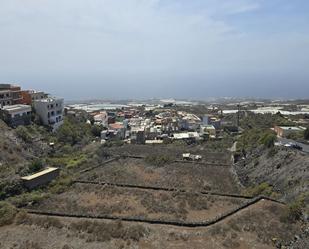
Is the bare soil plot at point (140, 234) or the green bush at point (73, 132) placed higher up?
the green bush at point (73, 132)

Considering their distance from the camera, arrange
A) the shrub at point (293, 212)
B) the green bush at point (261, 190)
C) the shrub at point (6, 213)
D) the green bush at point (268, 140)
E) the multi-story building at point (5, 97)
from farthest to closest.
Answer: the multi-story building at point (5, 97), the green bush at point (268, 140), the green bush at point (261, 190), the shrub at point (6, 213), the shrub at point (293, 212)

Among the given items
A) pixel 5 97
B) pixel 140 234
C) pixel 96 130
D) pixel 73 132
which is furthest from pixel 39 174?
pixel 96 130

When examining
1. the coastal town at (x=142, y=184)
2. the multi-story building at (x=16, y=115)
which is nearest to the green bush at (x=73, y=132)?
the coastal town at (x=142, y=184)

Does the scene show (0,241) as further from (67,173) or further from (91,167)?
(91,167)

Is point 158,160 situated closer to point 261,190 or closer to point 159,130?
point 261,190

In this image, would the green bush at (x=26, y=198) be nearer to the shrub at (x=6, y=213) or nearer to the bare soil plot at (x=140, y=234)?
the shrub at (x=6, y=213)

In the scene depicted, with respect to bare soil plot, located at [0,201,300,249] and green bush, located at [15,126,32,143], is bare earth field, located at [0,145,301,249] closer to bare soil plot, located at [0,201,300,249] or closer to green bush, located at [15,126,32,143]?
bare soil plot, located at [0,201,300,249]

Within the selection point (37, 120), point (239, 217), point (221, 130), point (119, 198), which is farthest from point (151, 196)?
point (221, 130)

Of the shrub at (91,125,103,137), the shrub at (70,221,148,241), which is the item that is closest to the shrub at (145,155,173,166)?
the shrub at (91,125,103,137)
